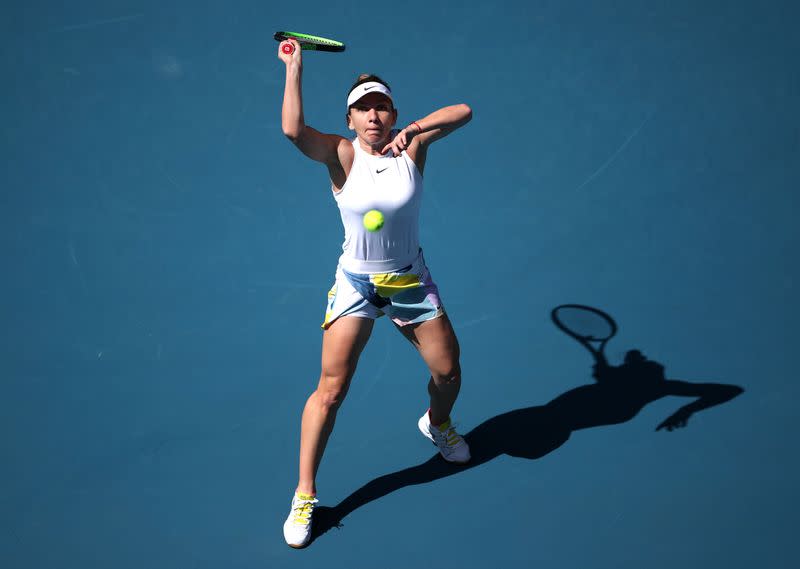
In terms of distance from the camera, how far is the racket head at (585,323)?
186 inches

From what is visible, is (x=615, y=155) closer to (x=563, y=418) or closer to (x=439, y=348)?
(x=563, y=418)

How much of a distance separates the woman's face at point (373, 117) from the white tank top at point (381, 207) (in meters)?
0.06

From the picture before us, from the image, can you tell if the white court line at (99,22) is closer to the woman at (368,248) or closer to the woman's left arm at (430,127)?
the woman at (368,248)

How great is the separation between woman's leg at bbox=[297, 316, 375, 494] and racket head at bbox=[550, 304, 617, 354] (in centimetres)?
162

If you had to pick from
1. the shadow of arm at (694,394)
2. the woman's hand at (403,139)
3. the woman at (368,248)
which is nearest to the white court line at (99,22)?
the woman at (368,248)

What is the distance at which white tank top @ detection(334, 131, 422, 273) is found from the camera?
329 centimetres

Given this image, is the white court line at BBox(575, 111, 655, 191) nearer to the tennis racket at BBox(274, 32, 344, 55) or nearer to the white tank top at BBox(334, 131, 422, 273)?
the white tank top at BBox(334, 131, 422, 273)

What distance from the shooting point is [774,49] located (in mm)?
5945

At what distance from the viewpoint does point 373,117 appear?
332cm

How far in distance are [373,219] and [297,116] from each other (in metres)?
0.50

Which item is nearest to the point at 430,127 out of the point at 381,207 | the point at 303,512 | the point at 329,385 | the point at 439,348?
the point at 381,207

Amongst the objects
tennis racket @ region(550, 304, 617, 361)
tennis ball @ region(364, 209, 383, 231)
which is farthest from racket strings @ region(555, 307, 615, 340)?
tennis ball @ region(364, 209, 383, 231)

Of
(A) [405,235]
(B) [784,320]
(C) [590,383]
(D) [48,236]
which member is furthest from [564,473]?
(D) [48,236]

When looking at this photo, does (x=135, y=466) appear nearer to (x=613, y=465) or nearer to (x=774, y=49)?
(x=613, y=465)
